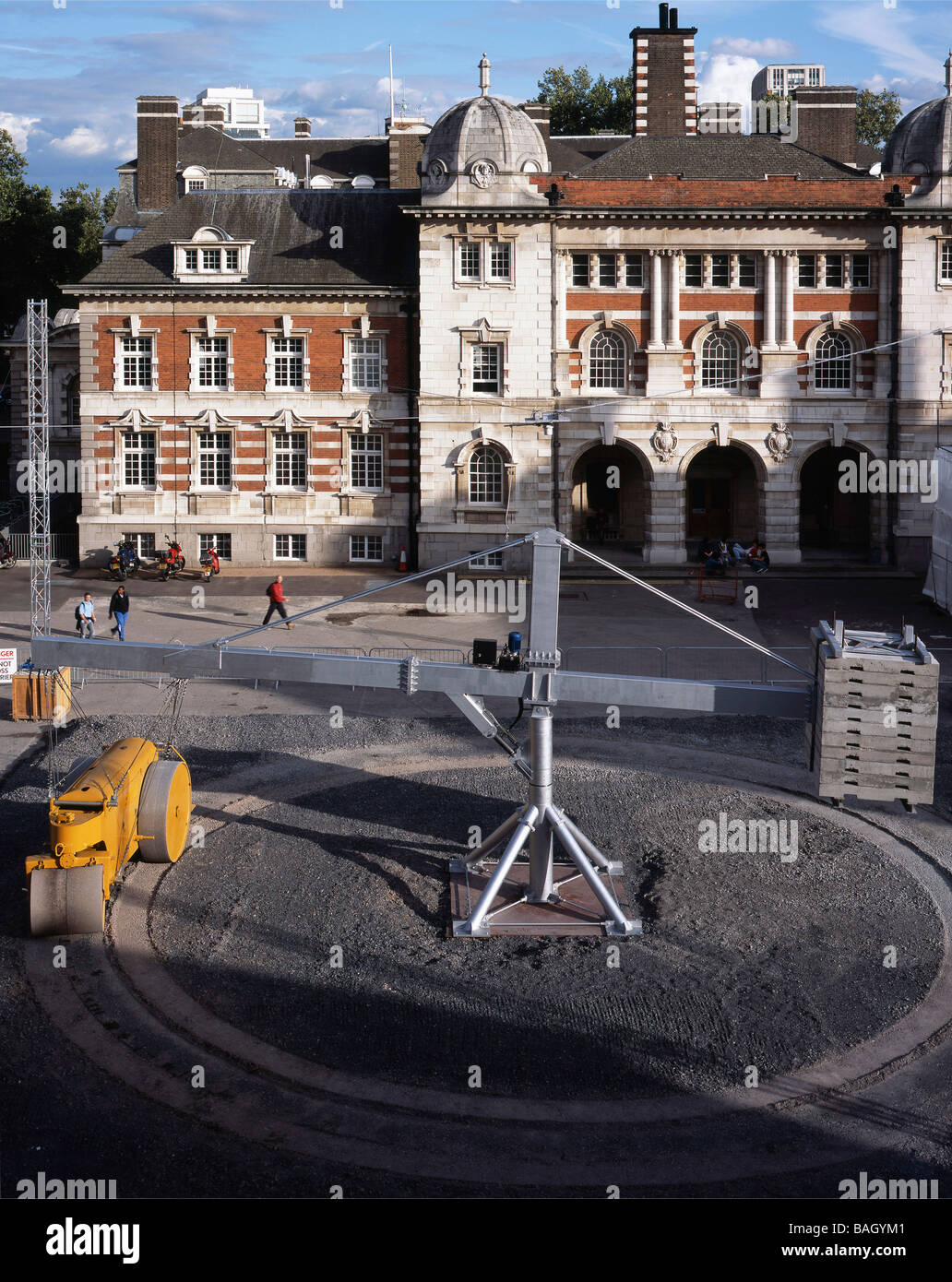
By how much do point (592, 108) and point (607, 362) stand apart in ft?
140

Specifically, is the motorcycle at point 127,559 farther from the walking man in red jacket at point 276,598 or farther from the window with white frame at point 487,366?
the window with white frame at point 487,366

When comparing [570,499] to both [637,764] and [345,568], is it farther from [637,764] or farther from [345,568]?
[637,764]

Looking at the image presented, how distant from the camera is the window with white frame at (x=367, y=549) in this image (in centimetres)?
5450

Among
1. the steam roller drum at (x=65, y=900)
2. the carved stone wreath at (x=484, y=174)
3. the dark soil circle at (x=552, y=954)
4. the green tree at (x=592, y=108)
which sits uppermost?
the green tree at (x=592, y=108)

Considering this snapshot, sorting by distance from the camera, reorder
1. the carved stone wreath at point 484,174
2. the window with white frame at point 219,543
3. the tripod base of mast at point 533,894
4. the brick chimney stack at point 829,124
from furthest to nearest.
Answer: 1. the brick chimney stack at point 829,124
2. the window with white frame at point 219,543
3. the carved stone wreath at point 484,174
4. the tripod base of mast at point 533,894

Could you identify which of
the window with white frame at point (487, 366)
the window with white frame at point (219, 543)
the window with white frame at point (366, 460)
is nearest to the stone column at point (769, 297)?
the window with white frame at point (487, 366)

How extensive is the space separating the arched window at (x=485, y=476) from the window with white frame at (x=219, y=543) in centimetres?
936

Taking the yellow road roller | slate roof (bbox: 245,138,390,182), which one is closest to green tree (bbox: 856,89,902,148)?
slate roof (bbox: 245,138,390,182)

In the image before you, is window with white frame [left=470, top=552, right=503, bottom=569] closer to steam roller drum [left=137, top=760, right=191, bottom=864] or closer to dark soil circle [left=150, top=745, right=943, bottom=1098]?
dark soil circle [left=150, top=745, right=943, bottom=1098]

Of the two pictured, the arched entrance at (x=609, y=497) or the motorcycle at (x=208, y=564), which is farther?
the arched entrance at (x=609, y=497)

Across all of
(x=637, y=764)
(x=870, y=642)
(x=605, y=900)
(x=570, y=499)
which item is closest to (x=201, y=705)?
(x=637, y=764)

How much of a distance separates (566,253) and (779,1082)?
40.2m

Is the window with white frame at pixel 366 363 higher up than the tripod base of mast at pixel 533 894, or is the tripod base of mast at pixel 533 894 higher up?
the window with white frame at pixel 366 363

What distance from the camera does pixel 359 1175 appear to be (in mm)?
15398
